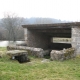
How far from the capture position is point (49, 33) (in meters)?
12.9

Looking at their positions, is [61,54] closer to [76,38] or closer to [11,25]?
[76,38]

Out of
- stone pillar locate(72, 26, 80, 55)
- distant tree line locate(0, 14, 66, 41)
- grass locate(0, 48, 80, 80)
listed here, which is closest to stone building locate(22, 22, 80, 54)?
stone pillar locate(72, 26, 80, 55)

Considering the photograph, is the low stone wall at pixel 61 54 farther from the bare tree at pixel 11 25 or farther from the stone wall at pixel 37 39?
the bare tree at pixel 11 25

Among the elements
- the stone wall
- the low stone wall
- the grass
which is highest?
the stone wall

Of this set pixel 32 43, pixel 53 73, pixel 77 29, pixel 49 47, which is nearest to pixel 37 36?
pixel 32 43

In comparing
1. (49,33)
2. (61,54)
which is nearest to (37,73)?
(61,54)

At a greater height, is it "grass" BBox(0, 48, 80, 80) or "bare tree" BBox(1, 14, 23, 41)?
"bare tree" BBox(1, 14, 23, 41)

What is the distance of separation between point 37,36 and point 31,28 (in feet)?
3.25

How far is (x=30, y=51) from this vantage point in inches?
389

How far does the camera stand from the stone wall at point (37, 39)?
12253mm

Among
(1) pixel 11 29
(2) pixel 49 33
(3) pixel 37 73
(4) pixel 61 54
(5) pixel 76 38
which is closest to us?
(3) pixel 37 73

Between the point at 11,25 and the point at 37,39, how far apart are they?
27.2 metres

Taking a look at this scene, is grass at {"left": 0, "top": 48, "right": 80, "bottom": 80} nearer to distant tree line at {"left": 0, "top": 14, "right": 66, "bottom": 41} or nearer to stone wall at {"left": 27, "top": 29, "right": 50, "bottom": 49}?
stone wall at {"left": 27, "top": 29, "right": 50, "bottom": 49}

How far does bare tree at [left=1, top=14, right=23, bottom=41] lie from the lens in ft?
123
